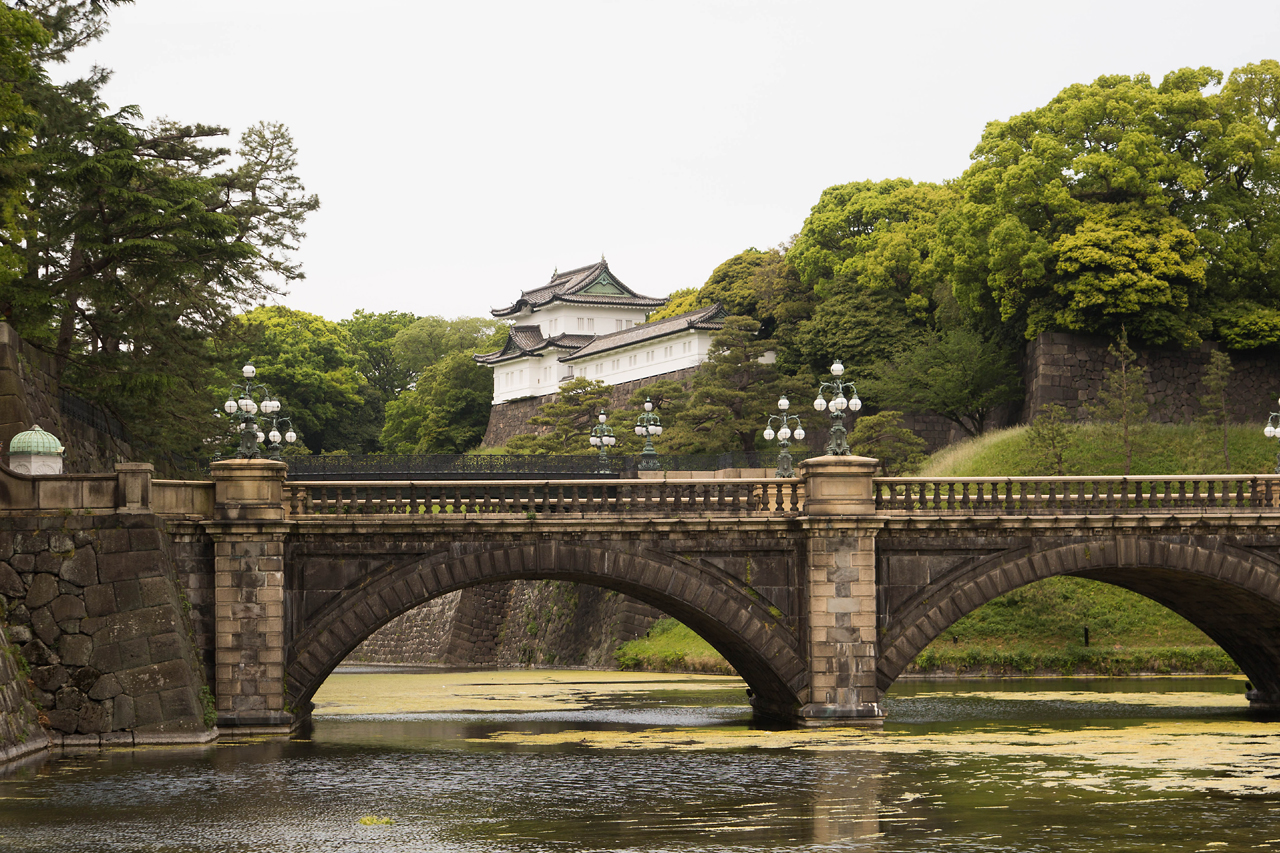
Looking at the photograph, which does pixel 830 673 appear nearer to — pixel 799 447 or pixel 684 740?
pixel 684 740

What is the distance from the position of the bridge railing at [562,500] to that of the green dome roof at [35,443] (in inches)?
187

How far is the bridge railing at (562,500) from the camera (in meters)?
32.3

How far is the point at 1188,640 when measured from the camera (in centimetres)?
4891

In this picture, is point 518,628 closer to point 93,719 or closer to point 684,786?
point 93,719

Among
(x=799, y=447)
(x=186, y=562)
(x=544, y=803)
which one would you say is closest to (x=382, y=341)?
(x=799, y=447)

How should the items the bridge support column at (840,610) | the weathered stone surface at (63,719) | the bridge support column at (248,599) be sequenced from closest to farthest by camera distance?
the weathered stone surface at (63,719), the bridge support column at (248,599), the bridge support column at (840,610)

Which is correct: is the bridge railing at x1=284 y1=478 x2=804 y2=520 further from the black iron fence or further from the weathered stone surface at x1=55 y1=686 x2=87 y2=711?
the black iron fence

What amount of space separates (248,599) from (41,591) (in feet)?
13.6

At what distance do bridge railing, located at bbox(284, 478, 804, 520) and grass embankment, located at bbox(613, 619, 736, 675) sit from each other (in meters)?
21.0

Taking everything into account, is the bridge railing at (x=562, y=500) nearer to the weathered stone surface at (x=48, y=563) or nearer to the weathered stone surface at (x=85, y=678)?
the weathered stone surface at (x=48, y=563)

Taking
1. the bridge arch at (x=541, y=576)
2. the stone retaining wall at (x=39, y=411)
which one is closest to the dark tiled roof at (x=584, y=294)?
the stone retaining wall at (x=39, y=411)

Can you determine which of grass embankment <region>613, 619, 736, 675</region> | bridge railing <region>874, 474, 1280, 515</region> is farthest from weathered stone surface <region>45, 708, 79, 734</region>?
grass embankment <region>613, 619, 736, 675</region>

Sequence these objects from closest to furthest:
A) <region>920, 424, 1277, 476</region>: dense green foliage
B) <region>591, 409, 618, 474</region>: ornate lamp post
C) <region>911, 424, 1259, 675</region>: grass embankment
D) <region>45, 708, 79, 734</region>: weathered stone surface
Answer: <region>45, 708, 79, 734</region>: weathered stone surface → <region>911, 424, 1259, 675</region>: grass embankment → <region>591, 409, 618, 474</region>: ornate lamp post → <region>920, 424, 1277, 476</region>: dense green foliage

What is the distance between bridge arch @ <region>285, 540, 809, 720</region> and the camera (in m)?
31.6
